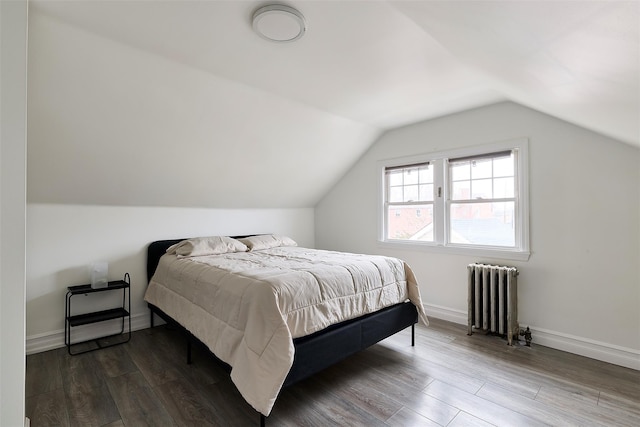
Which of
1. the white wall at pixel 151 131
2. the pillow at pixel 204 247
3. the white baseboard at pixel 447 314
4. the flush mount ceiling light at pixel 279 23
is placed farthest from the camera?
the white baseboard at pixel 447 314

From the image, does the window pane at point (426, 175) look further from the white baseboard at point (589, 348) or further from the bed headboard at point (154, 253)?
the bed headboard at point (154, 253)

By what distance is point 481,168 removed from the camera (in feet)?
10.9

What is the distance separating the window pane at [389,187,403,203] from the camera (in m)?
4.08

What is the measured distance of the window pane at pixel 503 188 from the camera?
3.12 metres

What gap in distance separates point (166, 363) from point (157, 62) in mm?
2377

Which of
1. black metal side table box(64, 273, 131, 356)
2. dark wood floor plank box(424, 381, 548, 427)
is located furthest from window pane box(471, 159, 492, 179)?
black metal side table box(64, 273, 131, 356)

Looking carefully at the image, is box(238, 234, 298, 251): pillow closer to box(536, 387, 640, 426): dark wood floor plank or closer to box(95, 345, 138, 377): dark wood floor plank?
box(95, 345, 138, 377): dark wood floor plank

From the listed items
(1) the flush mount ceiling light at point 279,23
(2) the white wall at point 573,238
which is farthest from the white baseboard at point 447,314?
(1) the flush mount ceiling light at point 279,23

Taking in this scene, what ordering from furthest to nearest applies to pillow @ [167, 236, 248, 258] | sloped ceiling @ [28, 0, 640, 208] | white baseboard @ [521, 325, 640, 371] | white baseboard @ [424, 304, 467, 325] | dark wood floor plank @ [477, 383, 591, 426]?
white baseboard @ [424, 304, 467, 325], pillow @ [167, 236, 248, 258], white baseboard @ [521, 325, 640, 371], dark wood floor plank @ [477, 383, 591, 426], sloped ceiling @ [28, 0, 640, 208]

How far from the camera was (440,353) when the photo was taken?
2.69 metres

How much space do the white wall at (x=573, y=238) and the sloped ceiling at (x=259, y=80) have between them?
0.26m

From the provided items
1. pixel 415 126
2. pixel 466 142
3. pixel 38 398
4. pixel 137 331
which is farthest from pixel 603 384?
pixel 137 331

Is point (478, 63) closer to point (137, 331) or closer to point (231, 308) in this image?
point (231, 308)

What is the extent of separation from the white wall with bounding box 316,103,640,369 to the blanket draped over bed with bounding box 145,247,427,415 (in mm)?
1200
